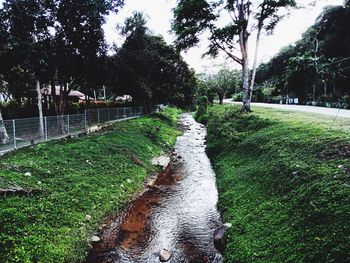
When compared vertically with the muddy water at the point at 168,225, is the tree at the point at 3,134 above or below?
above

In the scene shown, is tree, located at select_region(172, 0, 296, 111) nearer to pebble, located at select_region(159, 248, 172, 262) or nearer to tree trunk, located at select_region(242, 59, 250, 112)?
tree trunk, located at select_region(242, 59, 250, 112)

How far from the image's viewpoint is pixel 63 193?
947cm

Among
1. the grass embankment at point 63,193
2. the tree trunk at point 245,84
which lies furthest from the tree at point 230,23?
the grass embankment at point 63,193

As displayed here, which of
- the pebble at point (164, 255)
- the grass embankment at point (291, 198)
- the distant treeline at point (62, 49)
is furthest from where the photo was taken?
the distant treeline at point (62, 49)

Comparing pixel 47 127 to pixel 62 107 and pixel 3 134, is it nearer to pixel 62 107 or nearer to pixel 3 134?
pixel 3 134

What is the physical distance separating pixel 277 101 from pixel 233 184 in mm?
52163

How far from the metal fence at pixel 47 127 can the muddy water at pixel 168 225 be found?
21.7 ft

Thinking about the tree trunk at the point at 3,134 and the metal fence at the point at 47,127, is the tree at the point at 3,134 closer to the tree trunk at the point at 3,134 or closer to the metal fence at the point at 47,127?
the tree trunk at the point at 3,134

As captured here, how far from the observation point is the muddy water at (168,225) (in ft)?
25.8

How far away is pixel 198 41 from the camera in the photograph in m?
26.7

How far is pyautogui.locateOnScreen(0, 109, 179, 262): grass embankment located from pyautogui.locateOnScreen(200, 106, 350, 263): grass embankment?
4.52 m

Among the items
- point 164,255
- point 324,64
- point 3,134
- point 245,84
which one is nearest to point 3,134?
point 3,134

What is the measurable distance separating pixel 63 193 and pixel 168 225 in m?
4.00

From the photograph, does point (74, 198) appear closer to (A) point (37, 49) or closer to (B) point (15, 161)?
(B) point (15, 161)
